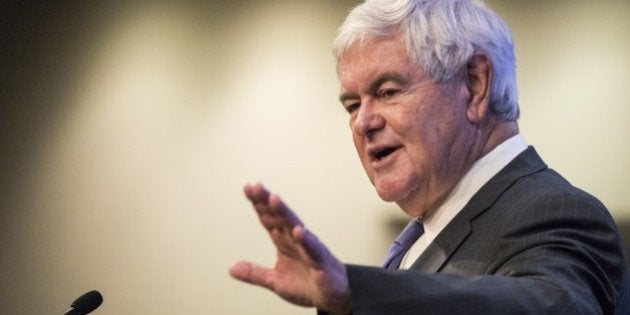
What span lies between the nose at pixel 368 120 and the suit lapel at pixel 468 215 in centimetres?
20

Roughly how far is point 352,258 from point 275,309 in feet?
1.22

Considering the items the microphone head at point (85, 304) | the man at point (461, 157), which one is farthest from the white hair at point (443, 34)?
the microphone head at point (85, 304)

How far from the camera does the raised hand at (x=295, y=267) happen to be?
605 millimetres

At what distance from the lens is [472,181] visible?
1.12m

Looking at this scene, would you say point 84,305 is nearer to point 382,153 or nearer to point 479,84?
point 382,153

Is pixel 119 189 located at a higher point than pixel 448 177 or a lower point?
higher

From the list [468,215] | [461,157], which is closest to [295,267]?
[468,215]

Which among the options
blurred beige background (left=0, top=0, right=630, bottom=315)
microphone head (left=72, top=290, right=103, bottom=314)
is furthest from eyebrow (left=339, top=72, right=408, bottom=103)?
blurred beige background (left=0, top=0, right=630, bottom=315)

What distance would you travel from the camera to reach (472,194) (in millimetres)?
1099

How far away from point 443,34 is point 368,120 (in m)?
0.18

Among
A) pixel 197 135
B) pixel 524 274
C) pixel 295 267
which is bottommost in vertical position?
pixel 524 274

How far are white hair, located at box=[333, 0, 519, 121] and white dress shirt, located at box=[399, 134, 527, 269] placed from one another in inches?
3.1

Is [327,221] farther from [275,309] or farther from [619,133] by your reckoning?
[619,133]

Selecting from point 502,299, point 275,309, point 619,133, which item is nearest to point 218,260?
point 275,309
